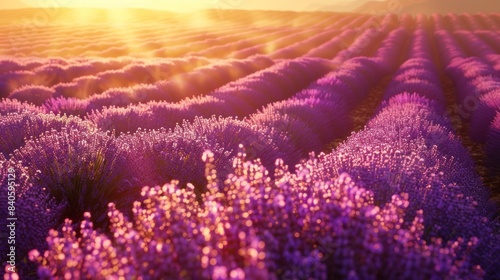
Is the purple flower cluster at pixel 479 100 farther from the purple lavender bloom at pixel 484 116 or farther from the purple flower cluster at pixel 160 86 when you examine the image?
the purple flower cluster at pixel 160 86

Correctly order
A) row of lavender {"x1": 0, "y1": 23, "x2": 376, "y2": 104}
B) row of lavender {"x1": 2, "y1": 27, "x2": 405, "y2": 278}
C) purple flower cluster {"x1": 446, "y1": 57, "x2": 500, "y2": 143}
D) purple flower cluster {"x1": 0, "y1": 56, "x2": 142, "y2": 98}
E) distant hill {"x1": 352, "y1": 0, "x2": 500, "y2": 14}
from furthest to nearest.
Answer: distant hill {"x1": 352, "y1": 0, "x2": 500, "y2": 14}, purple flower cluster {"x1": 0, "y1": 56, "x2": 142, "y2": 98}, row of lavender {"x1": 0, "y1": 23, "x2": 376, "y2": 104}, purple flower cluster {"x1": 446, "y1": 57, "x2": 500, "y2": 143}, row of lavender {"x1": 2, "y1": 27, "x2": 405, "y2": 278}

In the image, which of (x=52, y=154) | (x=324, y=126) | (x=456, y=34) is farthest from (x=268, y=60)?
(x=456, y=34)

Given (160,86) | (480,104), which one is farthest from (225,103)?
(480,104)

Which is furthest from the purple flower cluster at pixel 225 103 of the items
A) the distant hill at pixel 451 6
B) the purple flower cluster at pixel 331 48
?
the distant hill at pixel 451 6

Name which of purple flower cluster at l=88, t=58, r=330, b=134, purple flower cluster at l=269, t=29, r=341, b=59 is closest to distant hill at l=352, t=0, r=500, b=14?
purple flower cluster at l=269, t=29, r=341, b=59

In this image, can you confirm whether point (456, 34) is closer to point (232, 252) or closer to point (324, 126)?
point (324, 126)

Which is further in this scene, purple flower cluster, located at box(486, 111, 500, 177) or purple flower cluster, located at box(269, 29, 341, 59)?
purple flower cluster, located at box(269, 29, 341, 59)

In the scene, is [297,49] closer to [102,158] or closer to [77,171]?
[102,158]

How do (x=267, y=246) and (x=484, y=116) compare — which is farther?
(x=484, y=116)

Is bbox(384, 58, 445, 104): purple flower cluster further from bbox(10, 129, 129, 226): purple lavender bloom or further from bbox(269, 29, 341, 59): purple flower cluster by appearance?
bbox(269, 29, 341, 59): purple flower cluster
